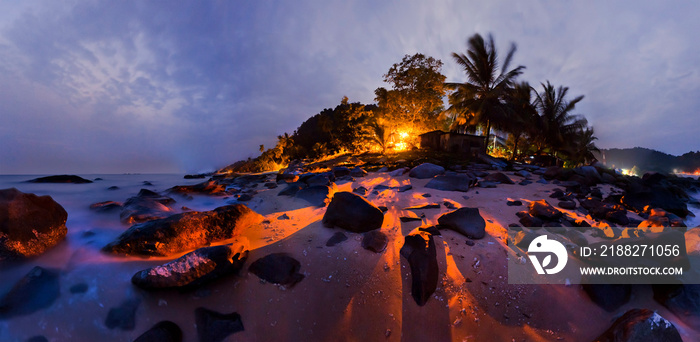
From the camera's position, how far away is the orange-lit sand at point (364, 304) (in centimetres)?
209

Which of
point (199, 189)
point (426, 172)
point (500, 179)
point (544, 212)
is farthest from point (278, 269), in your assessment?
point (500, 179)

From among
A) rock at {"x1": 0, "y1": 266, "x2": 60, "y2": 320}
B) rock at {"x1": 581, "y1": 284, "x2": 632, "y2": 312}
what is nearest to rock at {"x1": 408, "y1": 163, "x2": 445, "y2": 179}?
rock at {"x1": 581, "y1": 284, "x2": 632, "y2": 312}

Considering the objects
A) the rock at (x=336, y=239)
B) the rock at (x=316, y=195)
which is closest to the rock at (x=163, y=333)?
the rock at (x=336, y=239)

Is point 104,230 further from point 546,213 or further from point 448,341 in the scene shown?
point 546,213

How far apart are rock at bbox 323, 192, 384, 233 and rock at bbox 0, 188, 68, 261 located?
10.6 ft

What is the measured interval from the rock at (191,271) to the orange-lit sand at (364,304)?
10 cm

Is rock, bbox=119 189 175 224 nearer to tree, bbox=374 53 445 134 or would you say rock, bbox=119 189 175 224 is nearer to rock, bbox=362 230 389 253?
rock, bbox=362 230 389 253

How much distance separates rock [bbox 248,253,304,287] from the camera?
2500 millimetres

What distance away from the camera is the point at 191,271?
2209 mm

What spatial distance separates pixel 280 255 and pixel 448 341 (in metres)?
1.97

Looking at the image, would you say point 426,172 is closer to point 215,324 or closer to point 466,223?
point 466,223

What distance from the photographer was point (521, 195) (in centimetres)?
578

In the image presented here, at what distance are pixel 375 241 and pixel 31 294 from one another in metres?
3.34

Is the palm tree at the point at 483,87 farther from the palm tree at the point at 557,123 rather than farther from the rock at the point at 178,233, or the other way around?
the rock at the point at 178,233
